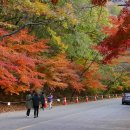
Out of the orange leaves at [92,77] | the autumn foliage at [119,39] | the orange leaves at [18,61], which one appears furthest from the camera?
the orange leaves at [92,77]

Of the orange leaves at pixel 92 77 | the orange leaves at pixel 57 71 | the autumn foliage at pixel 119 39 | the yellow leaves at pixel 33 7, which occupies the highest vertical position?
the yellow leaves at pixel 33 7

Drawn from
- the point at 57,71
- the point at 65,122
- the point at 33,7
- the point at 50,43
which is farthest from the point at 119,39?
the point at 50,43

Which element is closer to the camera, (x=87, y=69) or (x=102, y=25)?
(x=102, y=25)

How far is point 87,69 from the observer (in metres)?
50.7

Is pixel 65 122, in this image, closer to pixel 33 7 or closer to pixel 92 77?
pixel 33 7

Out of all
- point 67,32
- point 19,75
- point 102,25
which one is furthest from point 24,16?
point 102,25

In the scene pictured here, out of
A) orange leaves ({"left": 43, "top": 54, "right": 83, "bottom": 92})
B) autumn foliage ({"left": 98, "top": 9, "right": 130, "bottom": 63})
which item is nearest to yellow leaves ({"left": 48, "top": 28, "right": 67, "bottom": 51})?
orange leaves ({"left": 43, "top": 54, "right": 83, "bottom": 92})

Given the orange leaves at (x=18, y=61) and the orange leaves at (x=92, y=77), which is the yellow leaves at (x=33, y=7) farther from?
the orange leaves at (x=92, y=77)

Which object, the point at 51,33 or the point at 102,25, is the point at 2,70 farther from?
the point at 102,25

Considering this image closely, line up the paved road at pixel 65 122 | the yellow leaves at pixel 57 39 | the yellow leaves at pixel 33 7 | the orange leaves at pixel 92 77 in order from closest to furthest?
the paved road at pixel 65 122 < the yellow leaves at pixel 33 7 < the yellow leaves at pixel 57 39 < the orange leaves at pixel 92 77

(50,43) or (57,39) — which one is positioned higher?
Answer: (50,43)

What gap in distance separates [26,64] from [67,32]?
12.0 m

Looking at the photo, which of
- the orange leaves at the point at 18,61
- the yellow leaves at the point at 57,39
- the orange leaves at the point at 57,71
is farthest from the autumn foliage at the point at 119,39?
the yellow leaves at the point at 57,39

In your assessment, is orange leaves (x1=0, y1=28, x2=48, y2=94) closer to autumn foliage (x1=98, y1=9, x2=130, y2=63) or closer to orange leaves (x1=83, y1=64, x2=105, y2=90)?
autumn foliage (x1=98, y1=9, x2=130, y2=63)
